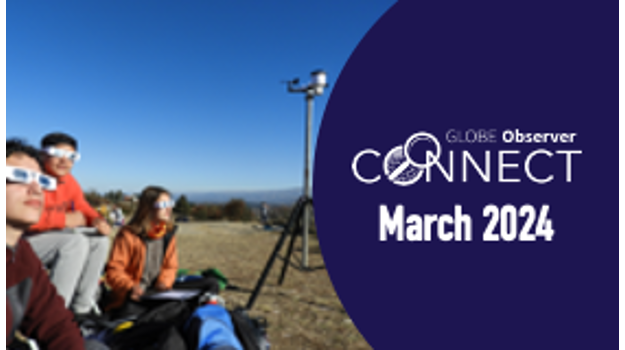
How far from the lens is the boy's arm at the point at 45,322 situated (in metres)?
1.38

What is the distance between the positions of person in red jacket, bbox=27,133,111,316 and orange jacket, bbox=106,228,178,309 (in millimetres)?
86

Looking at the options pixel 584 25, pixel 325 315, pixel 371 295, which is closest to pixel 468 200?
pixel 371 295

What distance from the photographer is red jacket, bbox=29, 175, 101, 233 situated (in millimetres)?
2377

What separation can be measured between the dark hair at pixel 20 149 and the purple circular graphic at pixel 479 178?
1350mm

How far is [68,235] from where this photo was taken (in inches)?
95.3

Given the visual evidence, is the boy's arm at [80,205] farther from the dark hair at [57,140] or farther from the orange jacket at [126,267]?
the dark hair at [57,140]

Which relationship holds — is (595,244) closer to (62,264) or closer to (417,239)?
(417,239)

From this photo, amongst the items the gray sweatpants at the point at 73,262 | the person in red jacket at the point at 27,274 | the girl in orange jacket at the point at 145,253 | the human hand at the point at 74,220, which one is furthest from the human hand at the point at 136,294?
the person in red jacket at the point at 27,274

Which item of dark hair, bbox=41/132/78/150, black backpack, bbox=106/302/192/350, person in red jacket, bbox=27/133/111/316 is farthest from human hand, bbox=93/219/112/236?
black backpack, bbox=106/302/192/350

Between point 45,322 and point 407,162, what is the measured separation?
1.75m

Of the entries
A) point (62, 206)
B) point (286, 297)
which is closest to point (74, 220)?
point (62, 206)

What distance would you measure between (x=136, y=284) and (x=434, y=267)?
81.7 inches

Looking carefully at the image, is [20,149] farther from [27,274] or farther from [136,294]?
[136,294]

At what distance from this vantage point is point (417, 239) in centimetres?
210
